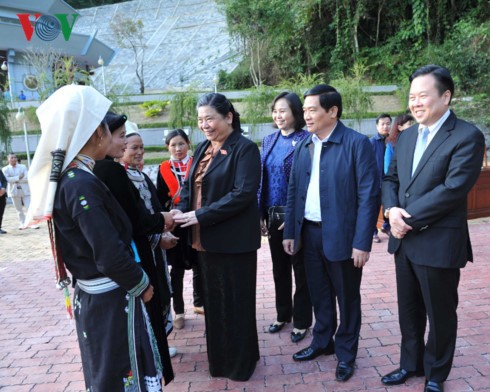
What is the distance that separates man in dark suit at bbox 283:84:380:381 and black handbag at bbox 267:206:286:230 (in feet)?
0.96

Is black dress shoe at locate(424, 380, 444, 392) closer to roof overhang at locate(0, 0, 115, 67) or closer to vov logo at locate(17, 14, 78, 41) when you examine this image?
roof overhang at locate(0, 0, 115, 67)

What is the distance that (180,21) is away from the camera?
3894cm

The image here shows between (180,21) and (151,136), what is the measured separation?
83.7 ft

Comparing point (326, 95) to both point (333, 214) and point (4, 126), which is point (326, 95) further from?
point (4, 126)

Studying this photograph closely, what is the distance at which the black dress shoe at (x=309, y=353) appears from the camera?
2.92 m

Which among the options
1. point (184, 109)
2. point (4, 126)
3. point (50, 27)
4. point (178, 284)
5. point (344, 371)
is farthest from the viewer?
point (50, 27)

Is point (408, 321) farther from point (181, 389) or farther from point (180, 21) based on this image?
point (180, 21)

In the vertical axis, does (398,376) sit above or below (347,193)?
below

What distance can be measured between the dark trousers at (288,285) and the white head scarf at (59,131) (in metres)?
1.94

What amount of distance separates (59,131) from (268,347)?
7.62ft

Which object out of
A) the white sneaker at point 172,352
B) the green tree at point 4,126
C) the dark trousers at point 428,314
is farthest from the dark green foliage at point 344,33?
the white sneaker at point 172,352

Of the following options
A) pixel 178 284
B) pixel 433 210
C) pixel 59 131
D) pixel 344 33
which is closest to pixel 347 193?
pixel 433 210

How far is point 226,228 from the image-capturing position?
2.60 metres

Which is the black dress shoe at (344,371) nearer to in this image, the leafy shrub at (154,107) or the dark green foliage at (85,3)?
the leafy shrub at (154,107)
